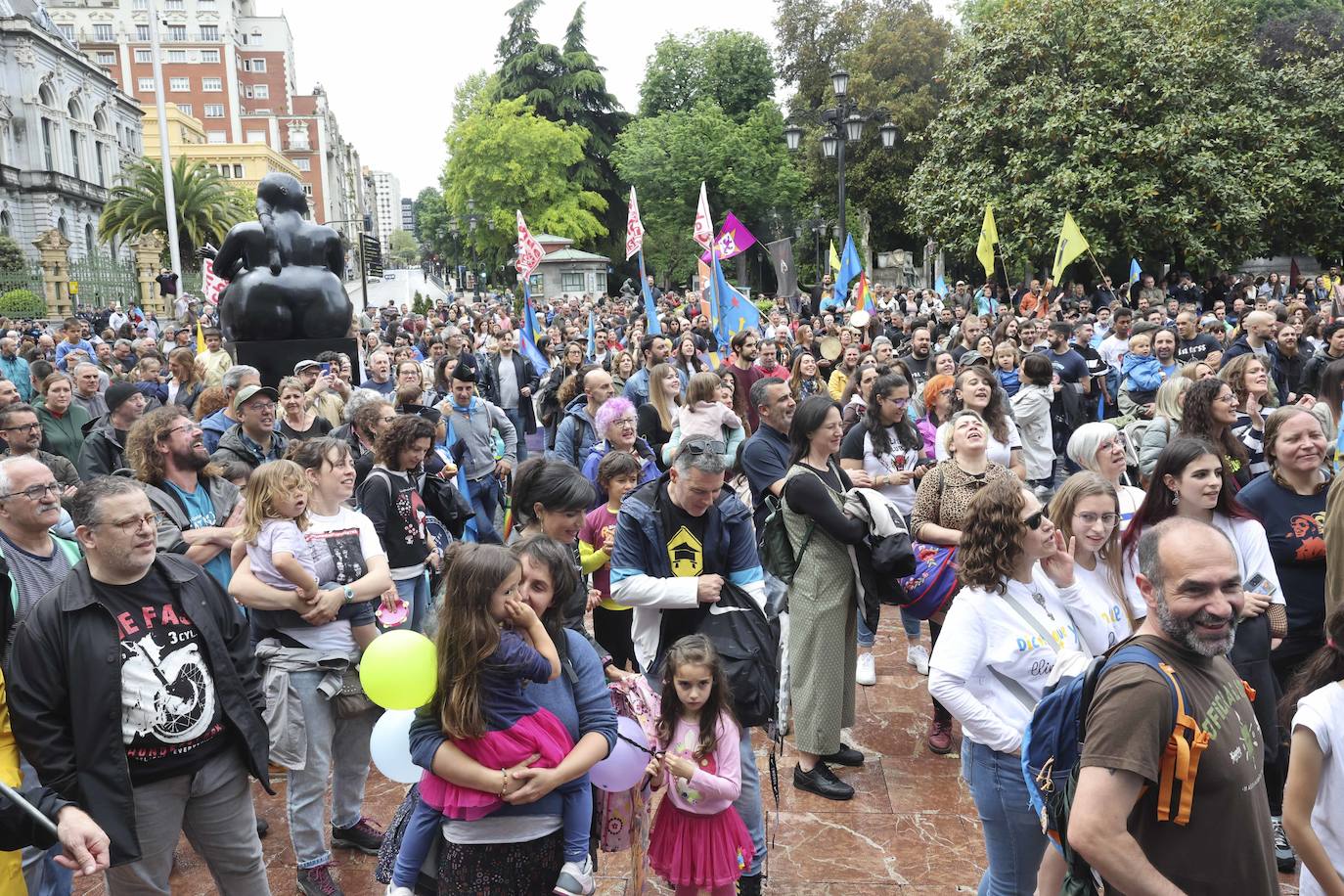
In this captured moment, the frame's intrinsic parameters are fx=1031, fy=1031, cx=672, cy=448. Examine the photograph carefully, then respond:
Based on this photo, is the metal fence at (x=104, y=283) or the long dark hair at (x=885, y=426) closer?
the long dark hair at (x=885, y=426)

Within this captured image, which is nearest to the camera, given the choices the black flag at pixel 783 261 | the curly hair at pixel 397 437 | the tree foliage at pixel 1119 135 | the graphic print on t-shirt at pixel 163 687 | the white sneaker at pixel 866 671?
the graphic print on t-shirt at pixel 163 687

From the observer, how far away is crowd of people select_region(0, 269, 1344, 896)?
2680mm

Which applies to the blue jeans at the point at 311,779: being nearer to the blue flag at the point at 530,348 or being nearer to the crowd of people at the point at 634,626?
the crowd of people at the point at 634,626

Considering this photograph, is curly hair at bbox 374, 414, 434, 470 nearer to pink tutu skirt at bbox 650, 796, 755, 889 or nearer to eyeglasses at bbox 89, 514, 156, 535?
eyeglasses at bbox 89, 514, 156, 535

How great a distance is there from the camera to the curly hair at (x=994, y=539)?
3477 millimetres

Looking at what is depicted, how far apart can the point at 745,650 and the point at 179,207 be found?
51204mm

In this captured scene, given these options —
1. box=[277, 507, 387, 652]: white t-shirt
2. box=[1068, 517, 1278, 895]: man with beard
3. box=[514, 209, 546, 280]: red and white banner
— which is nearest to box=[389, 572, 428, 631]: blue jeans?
box=[277, 507, 387, 652]: white t-shirt

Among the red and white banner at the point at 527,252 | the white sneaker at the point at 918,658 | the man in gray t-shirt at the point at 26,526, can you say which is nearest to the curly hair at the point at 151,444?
the man in gray t-shirt at the point at 26,526

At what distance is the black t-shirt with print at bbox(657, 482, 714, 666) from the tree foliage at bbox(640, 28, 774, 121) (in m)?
46.9

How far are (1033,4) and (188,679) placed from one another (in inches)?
1102

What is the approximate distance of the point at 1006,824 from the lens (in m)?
3.33

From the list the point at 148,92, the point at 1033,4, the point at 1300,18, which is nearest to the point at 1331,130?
the point at 1033,4

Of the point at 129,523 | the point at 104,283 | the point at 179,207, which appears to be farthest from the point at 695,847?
the point at 179,207

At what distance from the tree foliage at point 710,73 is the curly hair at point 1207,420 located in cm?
4559
